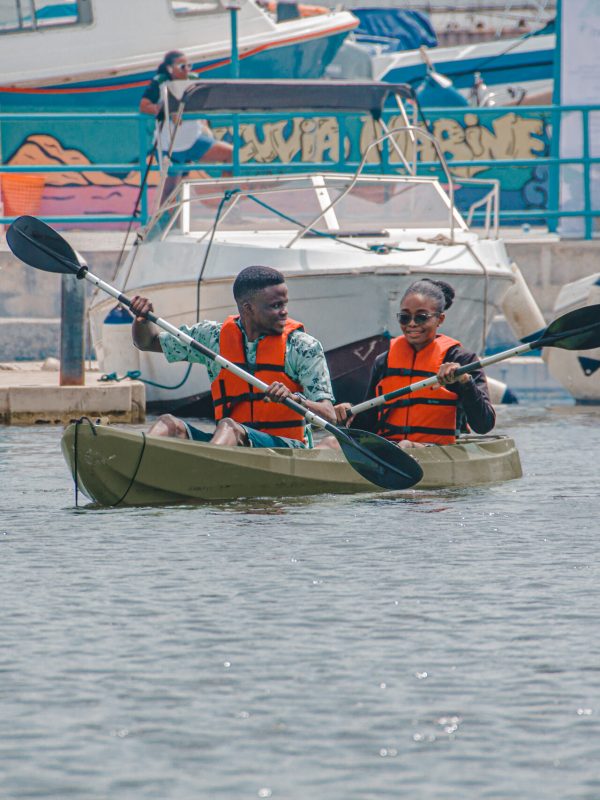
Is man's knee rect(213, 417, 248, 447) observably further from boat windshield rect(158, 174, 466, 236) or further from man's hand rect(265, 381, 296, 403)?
boat windshield rect(158, 174, 466, 236)

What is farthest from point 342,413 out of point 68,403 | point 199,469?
point 68,403

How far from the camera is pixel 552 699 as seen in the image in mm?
5000

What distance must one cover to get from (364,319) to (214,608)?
714 centimetres

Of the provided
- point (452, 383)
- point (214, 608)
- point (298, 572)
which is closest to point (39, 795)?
point (214, 608)

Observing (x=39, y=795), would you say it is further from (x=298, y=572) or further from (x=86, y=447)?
(x=86, y=447)

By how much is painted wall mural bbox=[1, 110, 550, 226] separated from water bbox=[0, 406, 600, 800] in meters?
7.26

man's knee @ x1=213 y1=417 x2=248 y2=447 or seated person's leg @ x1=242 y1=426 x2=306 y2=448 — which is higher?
Result: man's knee @ x1=213 y1=417 x2=248 y2=447

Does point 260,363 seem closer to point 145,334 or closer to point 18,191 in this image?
point 145,334

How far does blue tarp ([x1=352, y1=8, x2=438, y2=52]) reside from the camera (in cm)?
3772

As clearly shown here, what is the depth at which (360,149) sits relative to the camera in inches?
952

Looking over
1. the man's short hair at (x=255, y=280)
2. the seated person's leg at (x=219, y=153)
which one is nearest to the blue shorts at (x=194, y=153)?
the seated person's leg at (x=219, y=153)

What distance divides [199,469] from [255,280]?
1.05 metres

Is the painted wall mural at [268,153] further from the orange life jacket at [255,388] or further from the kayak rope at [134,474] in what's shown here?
the kayak rope at [134,474]

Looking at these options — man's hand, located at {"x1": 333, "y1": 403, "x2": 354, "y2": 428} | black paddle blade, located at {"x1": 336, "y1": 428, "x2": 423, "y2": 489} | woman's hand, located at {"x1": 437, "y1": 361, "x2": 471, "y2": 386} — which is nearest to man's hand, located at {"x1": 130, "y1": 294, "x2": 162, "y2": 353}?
man's hand, located at {"x1": 333, "y1": 403, "x2": 354, "y2": 428}
